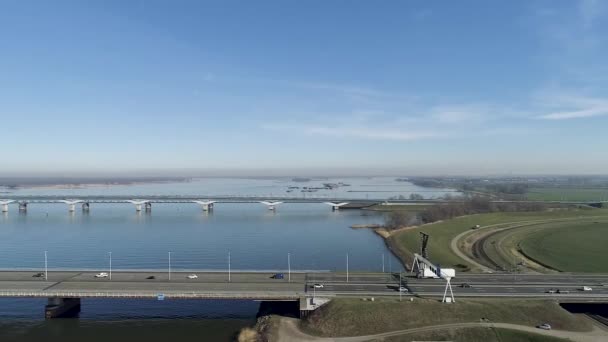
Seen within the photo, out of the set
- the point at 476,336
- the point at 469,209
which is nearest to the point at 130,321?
the point at 476,336

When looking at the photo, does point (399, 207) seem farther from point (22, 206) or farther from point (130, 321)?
point (22, 206)

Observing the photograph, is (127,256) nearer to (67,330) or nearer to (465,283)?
(67,330)

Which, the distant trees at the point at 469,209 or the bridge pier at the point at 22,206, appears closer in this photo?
the distant trees at the point at 469,209

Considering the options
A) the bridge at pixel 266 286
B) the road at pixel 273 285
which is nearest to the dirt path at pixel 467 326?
the bridge at pixel 266 286

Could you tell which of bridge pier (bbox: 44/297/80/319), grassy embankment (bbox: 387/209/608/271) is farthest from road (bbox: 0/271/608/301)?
grassy embankment (bbox: 387/209/608/271)

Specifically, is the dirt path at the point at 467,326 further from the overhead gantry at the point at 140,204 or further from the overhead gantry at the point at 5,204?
the overhead gantry at the point at 5,204

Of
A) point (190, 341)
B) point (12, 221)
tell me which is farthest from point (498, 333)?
point (12, 221)
